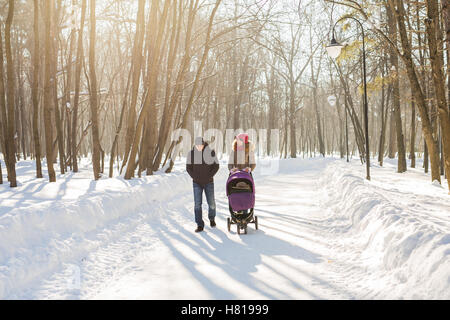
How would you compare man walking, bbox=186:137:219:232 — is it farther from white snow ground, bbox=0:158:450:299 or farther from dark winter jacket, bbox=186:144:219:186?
white snow ground, bbox=0:158:450:299

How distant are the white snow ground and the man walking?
0.56 metres

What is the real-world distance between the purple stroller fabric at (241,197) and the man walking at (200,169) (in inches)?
19.6

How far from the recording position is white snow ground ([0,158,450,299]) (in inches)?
167

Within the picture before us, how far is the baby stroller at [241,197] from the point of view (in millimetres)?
Answer: 7223

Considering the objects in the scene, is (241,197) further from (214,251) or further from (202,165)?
(214,251)

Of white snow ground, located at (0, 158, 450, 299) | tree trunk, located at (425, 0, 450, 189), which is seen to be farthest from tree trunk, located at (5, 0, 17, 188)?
tree trunk, located at (425, 0, 450, 189)

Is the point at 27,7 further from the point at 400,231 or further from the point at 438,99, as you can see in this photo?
the point at 400,231

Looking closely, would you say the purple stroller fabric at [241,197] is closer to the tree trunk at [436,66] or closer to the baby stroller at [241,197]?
the baby stroller at [241,197]

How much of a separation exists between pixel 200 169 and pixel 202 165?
0.11m
